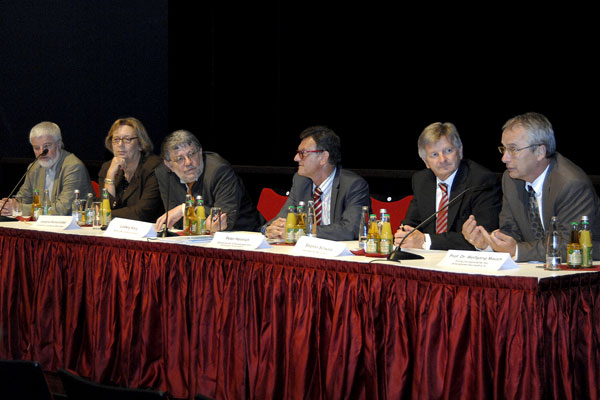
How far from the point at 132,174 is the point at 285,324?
221 centimetres

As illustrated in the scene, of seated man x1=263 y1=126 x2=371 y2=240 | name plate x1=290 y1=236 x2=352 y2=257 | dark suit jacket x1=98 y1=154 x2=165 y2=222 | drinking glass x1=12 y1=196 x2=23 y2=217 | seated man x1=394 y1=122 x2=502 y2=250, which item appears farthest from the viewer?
drinking glass x1=12 y1=196 x2=23 y2=217

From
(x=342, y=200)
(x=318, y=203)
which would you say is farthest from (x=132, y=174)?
(x=342, y=200)

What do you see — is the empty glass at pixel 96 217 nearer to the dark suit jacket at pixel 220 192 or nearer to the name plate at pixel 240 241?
the dark suit jacket at pixel 220 192

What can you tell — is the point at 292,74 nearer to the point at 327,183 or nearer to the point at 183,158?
the point at 183,158

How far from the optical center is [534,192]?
11.0 feet

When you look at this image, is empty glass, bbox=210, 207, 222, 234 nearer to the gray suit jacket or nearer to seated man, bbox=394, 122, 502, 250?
seated man, bbox=394, 122, 502, 250

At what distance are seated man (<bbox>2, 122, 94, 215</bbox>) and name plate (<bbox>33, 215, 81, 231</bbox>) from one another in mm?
686

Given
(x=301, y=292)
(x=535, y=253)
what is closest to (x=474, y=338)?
(x=535, y=253)

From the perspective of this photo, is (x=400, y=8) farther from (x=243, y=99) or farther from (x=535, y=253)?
(x=535, y=253)

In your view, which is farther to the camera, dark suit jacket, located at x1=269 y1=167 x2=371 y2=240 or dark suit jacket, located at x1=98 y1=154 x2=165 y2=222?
dark suit jacket, located at x1=98 y1=154 x2=165 y2=222

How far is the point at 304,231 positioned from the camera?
368cm

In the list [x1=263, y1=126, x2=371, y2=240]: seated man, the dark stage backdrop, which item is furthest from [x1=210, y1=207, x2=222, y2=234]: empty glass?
the dark stage backdrop

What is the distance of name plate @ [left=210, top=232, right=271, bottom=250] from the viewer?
3.37 m

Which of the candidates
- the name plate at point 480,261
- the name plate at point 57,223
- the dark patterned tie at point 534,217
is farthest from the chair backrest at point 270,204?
the name plate at point 480,261
